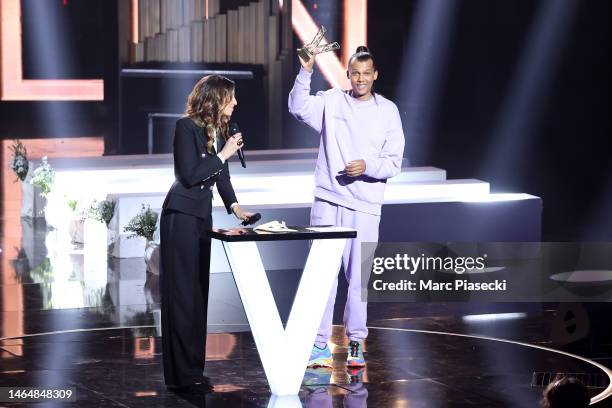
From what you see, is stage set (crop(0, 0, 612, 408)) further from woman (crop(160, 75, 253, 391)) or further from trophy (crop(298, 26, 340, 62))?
trophy (crop(298, 26, 340, 62))

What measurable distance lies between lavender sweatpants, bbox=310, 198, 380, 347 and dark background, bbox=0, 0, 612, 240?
190 inches

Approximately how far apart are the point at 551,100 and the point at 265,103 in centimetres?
341

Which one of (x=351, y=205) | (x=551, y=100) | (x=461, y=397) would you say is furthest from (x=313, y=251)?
(x=551, y=100)

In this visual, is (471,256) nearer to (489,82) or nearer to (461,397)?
(461,397)

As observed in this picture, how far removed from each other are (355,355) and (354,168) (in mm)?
847

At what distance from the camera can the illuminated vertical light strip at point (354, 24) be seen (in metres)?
13.3

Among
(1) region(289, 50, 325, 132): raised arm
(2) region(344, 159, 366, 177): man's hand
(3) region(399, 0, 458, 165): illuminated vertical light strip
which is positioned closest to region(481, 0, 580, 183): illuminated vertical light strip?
(3) region(399, 0, 458, 165): illuminated vertical light strip

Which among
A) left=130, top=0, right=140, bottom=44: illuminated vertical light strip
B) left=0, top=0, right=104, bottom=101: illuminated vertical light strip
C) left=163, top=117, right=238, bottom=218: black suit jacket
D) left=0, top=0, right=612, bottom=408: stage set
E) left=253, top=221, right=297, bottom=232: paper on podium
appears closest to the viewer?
left=253, top=221, right=297, bottom=232: paper on podium

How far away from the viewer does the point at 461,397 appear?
514 centimetres

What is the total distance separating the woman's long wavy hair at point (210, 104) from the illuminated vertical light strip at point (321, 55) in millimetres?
8148

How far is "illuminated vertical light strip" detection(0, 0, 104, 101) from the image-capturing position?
16297mm

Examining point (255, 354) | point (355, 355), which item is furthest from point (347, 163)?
point (255, 354)

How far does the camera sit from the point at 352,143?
Answer: 220 inches

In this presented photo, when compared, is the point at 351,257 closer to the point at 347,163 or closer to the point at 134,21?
the point at 347,163
